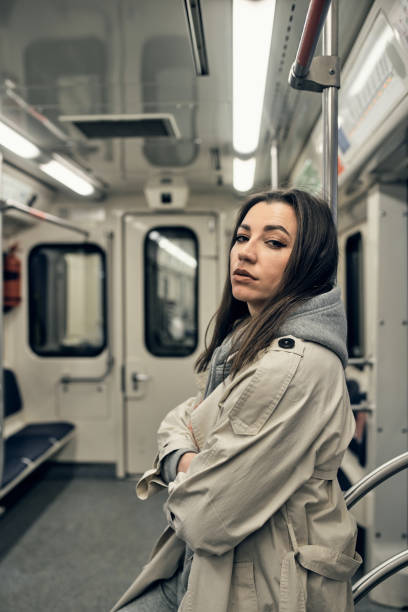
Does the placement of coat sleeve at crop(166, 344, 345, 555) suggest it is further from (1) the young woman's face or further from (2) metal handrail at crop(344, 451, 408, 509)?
(2) metal handrail at crop(344, 451, 408, 509)

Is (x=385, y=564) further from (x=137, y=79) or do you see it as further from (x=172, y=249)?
(x=172, y=249)

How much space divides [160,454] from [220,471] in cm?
32

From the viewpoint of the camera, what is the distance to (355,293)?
11.8 ft

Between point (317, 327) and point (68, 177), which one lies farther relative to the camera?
point (68, 177)

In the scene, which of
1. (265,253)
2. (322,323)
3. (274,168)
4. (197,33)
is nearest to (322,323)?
(322,323)

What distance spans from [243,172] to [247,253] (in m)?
3.05

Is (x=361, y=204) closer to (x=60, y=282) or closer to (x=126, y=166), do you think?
(x=126, y=166)

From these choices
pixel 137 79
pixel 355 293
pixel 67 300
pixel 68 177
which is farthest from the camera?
pixel 67 300

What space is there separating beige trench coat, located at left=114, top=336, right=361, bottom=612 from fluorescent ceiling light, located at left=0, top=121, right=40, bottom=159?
9.25ft

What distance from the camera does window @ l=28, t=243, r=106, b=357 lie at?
4738 millimetres

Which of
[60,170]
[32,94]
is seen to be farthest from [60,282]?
[32,94]

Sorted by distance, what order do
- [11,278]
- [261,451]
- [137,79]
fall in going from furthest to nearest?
[11,278] < [137,79] < [261,451]

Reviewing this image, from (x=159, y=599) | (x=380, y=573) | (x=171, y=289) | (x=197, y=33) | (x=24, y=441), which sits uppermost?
(x=197, y=33)

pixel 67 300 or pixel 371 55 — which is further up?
pixel 371 55
